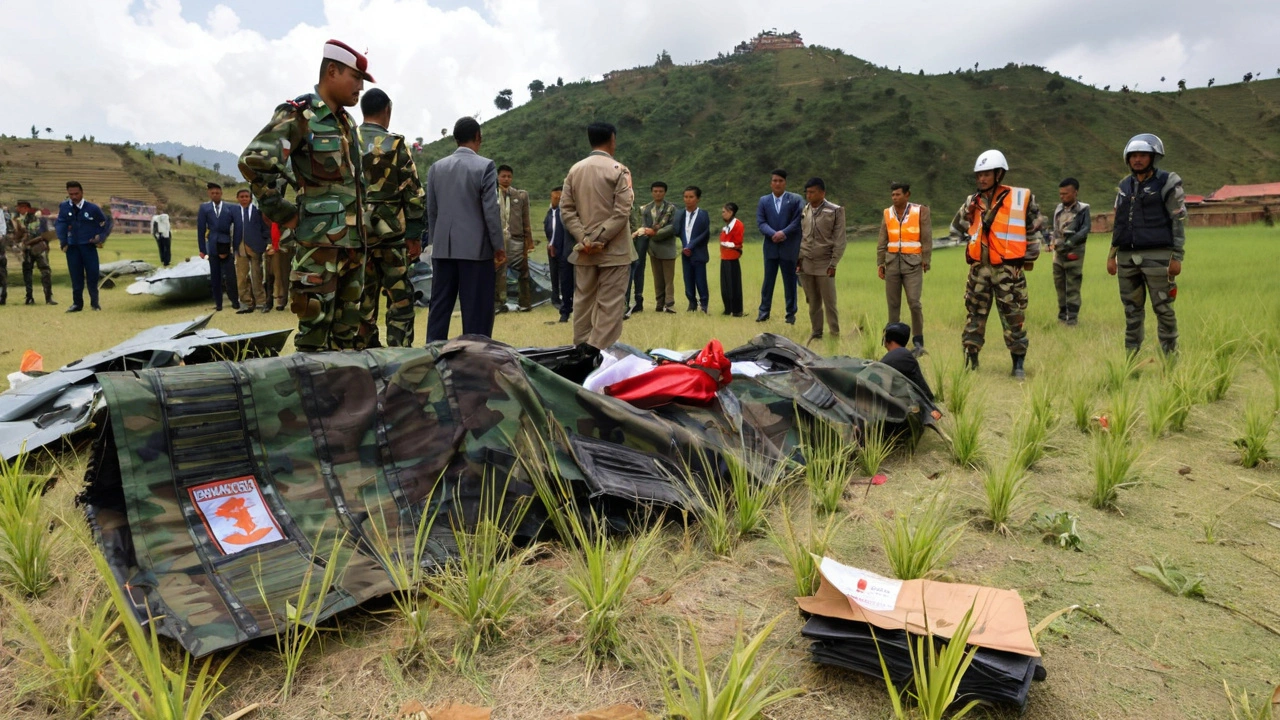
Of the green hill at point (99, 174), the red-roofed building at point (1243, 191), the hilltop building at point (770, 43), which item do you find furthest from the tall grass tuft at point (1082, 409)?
the hilltop building at point (770, 43)

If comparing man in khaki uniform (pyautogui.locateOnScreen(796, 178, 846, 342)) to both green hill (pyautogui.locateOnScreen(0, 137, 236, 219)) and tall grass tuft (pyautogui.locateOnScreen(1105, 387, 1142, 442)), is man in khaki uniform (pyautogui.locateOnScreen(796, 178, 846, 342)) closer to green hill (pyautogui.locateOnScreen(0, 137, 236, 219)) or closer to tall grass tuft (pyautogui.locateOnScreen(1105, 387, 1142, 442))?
tall grass tuft (pyautogui.locateOnScreen(1105, 387, 1142, 442))

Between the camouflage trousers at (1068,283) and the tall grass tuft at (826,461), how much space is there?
6.26m

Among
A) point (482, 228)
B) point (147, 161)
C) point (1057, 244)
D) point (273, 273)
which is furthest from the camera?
point (147, 161)

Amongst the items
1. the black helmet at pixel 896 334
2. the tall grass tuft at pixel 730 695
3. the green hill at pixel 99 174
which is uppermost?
the green hill at pixel 99 174

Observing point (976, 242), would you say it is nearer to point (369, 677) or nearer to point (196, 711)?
point (369, 677)

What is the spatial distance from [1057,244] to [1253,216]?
2564 cm

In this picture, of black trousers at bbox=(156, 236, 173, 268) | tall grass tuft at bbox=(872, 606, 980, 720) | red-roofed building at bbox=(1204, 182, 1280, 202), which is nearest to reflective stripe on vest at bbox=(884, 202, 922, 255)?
tall grass tuft at bbox=(872, 606, 980, 720)

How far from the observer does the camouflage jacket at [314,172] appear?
3822mm

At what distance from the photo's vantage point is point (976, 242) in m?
6.02

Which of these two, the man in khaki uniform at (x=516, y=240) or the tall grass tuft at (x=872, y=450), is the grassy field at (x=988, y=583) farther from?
the man in khaki uniform at (x=516, y=240)

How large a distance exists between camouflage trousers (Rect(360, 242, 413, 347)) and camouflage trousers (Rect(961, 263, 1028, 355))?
169 inches

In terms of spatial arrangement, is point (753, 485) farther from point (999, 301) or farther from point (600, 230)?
point (999, 301)

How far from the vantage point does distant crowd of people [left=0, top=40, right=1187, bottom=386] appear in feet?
13.5

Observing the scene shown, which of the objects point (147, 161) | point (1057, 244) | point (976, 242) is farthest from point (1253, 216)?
point (147, 161)
